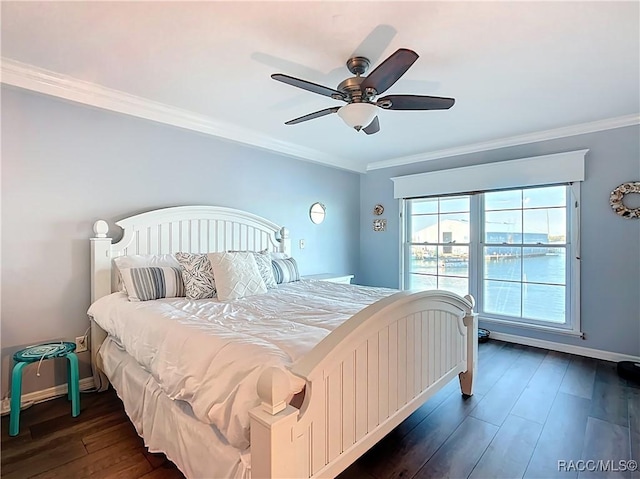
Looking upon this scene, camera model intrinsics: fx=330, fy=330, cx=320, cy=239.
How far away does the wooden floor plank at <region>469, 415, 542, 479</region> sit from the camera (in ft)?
5.53

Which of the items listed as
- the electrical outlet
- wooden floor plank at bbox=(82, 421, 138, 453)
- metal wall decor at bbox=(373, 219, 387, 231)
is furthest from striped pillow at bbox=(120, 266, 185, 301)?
metal wall decor at bbox=(373, 219, 387, 231)

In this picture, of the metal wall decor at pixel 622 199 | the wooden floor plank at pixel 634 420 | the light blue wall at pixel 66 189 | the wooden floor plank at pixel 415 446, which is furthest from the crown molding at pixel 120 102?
the wooden floor plank at pixel 634 420

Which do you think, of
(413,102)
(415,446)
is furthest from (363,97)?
(415,446)

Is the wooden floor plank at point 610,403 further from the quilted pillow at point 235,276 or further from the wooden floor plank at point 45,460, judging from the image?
the wooden floor plank at point 45,460

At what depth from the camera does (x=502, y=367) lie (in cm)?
304

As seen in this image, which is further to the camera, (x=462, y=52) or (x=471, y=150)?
(x=471, y=150)

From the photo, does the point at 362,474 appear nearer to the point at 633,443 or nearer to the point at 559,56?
the point at 633,443

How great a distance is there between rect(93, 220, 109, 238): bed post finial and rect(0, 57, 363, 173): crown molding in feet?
3.00

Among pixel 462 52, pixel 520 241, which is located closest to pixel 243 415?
pixel 462 52

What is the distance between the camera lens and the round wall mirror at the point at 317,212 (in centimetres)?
451

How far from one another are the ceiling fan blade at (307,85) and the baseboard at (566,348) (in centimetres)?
340

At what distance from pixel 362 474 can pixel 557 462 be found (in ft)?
3.46

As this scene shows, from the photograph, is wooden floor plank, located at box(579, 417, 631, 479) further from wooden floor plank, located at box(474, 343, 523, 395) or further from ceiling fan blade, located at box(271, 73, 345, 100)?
ceiling fan blade, located at box(271, 73, 345, 100)

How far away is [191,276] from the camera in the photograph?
2566 mm
